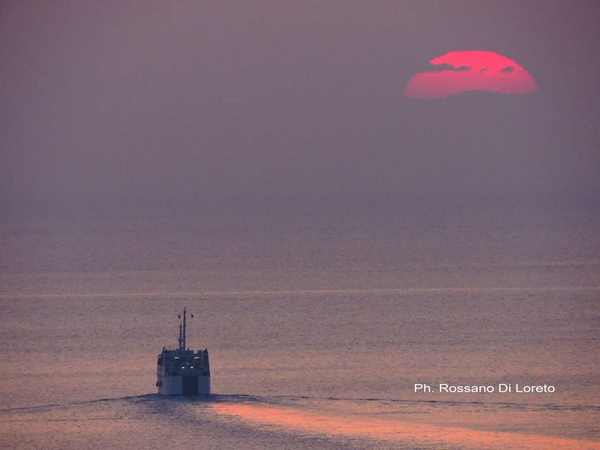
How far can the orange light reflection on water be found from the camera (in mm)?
74500

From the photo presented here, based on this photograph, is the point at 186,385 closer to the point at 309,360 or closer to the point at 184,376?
the point at 184,376

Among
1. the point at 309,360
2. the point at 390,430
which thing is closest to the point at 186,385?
the point at 390,430

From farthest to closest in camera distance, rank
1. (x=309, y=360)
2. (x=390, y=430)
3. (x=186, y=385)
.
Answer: (x=309, y=360), (x=186, y=385), (x=390, y=430)

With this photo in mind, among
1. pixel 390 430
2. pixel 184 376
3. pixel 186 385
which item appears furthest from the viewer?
pixel 184 376

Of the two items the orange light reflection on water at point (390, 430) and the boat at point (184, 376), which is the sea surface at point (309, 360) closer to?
the orange light reflection on water at point (390, 430)

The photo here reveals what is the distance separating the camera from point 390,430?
77938mm

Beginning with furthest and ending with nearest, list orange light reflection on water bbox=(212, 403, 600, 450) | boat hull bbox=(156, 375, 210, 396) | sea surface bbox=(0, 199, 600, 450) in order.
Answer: boat hull bbox=(156, 375, 210, 396) < sea surface bbox=(0, 199, 600, 450) < orange light reflection on water bbox=(212, 403, 600, 450)

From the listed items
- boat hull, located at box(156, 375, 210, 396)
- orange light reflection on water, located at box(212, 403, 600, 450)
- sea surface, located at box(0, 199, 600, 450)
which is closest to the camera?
orange light reflection on water, located at box(212, 403, 600, 450)

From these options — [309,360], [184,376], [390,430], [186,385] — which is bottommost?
[390,430]

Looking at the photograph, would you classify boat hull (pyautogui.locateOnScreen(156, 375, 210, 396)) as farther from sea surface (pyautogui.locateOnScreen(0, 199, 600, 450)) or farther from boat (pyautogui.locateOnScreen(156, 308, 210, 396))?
sea surface (pyautogui.locateOnScreen(0, 199, 600, 450))

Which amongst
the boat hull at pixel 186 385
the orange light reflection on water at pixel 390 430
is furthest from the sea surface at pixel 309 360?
the boat hull at pixel 186 385

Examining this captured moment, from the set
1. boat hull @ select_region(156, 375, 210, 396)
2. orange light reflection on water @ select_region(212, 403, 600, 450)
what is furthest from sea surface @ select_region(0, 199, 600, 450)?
boat hull @ select_region(156, 375, 210, 396)

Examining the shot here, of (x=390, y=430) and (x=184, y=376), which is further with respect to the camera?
(x=184, y=376)

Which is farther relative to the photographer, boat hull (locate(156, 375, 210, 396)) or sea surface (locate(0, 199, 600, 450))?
boat hull (locate(156, 375, 210, 396))
